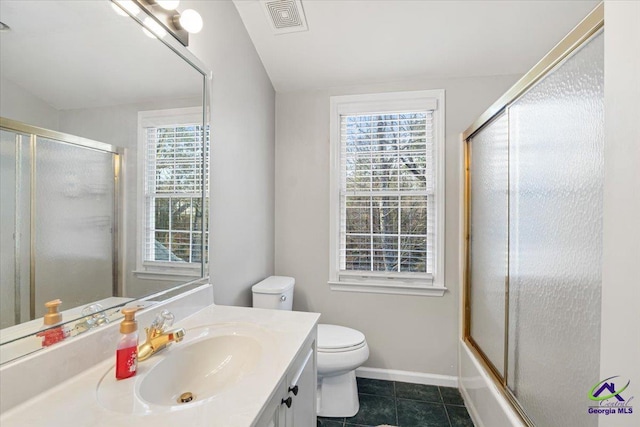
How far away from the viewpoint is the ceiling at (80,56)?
700mm

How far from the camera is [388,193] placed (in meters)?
2.18

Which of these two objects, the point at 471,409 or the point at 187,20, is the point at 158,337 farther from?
the point at 471,409

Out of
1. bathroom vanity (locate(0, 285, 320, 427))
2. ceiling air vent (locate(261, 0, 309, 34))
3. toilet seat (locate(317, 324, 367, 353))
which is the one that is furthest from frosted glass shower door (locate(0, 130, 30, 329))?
ceiling air vent (locate(261, 0, 309, 34))

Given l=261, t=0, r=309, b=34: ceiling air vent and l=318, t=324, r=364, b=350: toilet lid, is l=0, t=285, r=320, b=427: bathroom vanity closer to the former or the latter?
l=318, t=324, r=364, b=350: toilet lid

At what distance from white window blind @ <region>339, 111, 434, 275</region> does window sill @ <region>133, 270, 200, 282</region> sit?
1.21 meters

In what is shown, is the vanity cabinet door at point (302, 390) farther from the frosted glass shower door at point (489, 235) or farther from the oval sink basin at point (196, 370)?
the frosted glass shower door at point (489, 235)

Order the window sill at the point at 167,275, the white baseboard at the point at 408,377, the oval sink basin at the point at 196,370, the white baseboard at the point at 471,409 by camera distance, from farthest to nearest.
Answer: the white baseboard at the point at 408,377 → the white baseboard at the point at 471,409 → the window sill at the point at 167,275 → the oval sink basin at the point at 196,370

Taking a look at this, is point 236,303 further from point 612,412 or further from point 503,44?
point 503,44

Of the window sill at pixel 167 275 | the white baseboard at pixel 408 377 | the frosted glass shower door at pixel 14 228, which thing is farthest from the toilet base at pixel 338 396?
the frosted glass shower door at pixel 14 228

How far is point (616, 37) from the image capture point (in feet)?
2.20

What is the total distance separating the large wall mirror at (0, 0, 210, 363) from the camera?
683 mm

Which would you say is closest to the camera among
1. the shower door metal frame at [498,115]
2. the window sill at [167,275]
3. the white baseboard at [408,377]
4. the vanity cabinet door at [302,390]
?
the shower door metal frame at [498,115]

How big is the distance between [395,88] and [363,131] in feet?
1.26

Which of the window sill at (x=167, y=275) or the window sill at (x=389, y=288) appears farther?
the window sill at (x=389, y=288)
